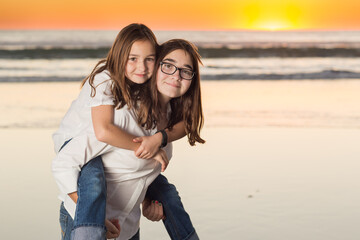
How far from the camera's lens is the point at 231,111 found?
529 cm

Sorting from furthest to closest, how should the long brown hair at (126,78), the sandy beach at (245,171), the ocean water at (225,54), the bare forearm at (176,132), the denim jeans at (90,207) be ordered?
1. the ocean water at (225,54)
2. the sandy beach at (245,171)
3. the bare forearm at (176,132)
4. the long brown hair at (126,78)
5. the denim jeans at (90,207)

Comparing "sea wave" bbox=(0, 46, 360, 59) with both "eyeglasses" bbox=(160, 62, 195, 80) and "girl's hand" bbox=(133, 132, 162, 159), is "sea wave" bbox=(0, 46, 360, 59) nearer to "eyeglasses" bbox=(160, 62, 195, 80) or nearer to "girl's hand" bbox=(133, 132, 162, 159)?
"eyeglasses" bbox=(160, 62, 195, 80)

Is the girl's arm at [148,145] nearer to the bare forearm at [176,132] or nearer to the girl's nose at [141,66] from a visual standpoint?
the bare forearm at [176,132]

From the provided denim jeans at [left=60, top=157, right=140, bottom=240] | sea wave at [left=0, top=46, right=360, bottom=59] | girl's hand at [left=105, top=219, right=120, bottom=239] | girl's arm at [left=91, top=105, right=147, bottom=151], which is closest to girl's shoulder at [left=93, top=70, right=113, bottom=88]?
girl's arm at [left=91, top=105, right=147, bottom=151]

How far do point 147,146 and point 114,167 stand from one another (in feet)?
0.60

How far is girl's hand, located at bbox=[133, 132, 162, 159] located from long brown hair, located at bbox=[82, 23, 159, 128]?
8 centimetres

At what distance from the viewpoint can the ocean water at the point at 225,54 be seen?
27.5 ft

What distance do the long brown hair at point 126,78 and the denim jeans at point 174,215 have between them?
35 cm

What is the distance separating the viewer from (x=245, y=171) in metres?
3.40

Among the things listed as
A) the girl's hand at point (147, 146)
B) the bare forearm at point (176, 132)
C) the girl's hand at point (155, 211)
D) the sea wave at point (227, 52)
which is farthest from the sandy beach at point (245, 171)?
the sea wave at point (227, 52)

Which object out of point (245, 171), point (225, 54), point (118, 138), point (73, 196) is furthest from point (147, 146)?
point (225, 54)

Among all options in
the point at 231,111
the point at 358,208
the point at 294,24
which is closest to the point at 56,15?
the point at 294,24

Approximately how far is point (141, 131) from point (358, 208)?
1470 millimetres

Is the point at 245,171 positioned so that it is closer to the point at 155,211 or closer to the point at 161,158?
the point at 155,211
